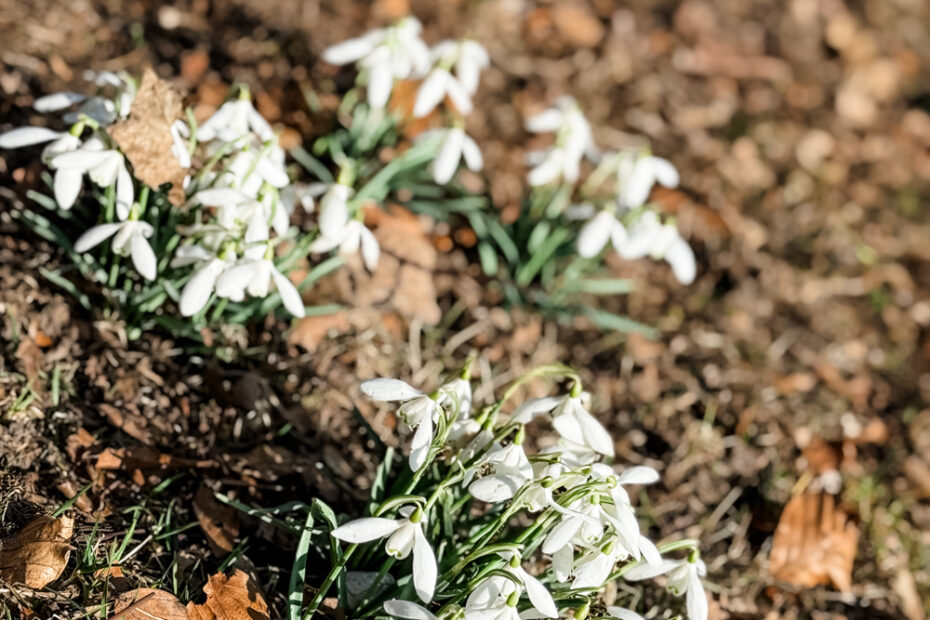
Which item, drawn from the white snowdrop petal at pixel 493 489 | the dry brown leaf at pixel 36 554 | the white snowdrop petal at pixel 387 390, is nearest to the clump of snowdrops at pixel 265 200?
the white snowdrop petal at pixel 387 390

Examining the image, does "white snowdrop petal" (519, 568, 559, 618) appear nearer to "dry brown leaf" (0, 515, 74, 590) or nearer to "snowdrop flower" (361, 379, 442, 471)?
"snowdrop flower" (361, 379, 442, 471)

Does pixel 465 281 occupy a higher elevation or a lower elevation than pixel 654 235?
lower

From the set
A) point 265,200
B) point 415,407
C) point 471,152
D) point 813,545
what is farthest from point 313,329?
point 813,545

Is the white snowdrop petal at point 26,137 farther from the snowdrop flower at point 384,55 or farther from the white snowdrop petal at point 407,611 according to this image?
the white snowdrop petal at point 407,611

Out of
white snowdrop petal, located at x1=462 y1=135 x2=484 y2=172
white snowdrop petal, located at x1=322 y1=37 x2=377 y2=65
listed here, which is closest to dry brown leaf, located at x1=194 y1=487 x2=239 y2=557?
white snowdrop petal, located at x1=462 y1=135 x2=484 y2=172

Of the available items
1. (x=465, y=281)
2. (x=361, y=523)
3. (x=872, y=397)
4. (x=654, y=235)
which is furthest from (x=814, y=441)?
(x=361, y=523)

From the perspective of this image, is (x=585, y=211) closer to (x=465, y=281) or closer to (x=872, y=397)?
(x=465, y=281)

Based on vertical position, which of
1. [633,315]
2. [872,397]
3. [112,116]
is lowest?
[872,397]
